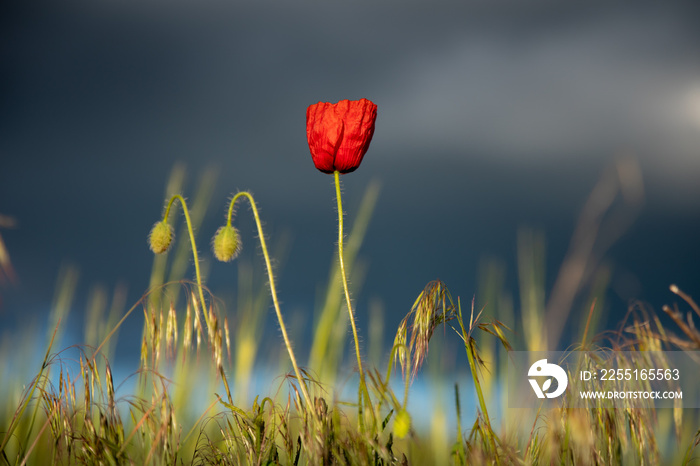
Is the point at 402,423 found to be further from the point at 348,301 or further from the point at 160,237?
the point at 160,237

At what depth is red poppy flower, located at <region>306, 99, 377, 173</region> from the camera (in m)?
2.04

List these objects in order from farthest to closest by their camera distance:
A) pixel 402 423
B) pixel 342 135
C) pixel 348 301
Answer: pixel 342 135 → pixel 348 301 → pixel 402 423

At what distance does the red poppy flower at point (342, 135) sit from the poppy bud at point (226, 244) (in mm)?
407

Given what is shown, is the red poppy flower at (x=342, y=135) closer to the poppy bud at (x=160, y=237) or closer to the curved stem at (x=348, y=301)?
the curved stem at (x=348, y=301)

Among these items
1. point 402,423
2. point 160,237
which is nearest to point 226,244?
point 160,237

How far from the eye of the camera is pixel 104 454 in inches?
60.6

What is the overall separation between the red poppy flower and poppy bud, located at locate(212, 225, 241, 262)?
1.33 feet

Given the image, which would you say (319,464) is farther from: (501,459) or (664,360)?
(664,360)

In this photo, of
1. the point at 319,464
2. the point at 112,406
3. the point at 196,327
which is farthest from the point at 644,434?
the point at 112,406

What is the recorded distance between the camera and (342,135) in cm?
203

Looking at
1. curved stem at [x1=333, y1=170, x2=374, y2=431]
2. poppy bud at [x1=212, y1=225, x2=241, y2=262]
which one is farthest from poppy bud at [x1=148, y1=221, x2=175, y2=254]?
curved stem at [x1=333, y1=170, x2=374, y2=431]

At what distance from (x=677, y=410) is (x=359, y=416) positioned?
931 mm

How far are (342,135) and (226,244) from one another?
579 millimetres

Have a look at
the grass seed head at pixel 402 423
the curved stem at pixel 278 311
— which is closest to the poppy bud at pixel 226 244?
the curved stem at pixel 278 311
